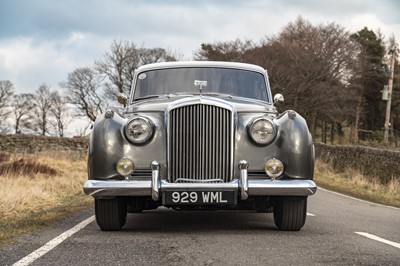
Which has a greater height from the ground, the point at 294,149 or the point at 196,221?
the point at 294,149

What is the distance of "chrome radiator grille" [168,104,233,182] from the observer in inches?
239

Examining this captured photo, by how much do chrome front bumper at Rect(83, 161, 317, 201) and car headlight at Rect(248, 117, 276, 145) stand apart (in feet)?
1.02

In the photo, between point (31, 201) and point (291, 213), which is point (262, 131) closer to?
point (291, 213)

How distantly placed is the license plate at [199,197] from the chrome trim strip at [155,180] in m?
0.09

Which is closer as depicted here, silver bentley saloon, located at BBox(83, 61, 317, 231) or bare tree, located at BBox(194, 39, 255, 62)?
silver bentley saloon, located at BBox(83, 61, 317, 231)

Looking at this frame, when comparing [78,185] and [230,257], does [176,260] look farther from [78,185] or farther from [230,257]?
[78,185]

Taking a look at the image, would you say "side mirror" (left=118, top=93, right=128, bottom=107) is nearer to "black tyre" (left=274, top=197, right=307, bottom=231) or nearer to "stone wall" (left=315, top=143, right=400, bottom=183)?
"black tyre" (left=274, top=197, right=307, bottom=231)

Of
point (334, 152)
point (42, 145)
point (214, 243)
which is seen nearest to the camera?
point (214, 243)

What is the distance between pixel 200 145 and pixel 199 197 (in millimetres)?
548

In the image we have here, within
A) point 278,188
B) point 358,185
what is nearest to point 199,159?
point 278,188

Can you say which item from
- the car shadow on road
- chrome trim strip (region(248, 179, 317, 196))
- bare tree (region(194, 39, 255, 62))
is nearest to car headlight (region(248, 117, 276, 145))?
chrome trim strip (region(248, 179, 317, 196))

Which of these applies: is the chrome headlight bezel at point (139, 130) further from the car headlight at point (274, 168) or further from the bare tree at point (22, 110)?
the bare tree at point (22, 110)

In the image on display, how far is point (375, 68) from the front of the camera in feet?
184

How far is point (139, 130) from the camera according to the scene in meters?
6.19
